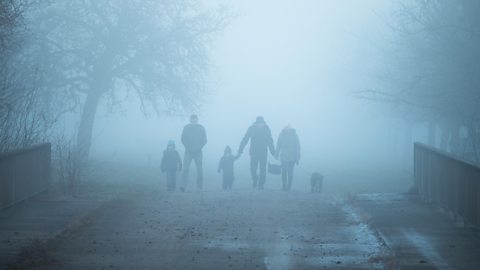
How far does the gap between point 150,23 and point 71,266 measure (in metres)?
20.0

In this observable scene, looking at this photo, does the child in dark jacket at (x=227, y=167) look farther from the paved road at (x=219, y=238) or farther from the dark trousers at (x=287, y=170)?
the paved road at (x=219, y=238)

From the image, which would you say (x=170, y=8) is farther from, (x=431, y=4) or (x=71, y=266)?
(x=71, y=266)

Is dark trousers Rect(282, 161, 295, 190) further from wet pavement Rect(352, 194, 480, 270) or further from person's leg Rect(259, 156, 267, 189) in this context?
wet pavement Rect(352, 194, 480, 270)

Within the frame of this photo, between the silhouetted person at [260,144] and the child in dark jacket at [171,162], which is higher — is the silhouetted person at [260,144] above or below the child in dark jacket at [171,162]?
above

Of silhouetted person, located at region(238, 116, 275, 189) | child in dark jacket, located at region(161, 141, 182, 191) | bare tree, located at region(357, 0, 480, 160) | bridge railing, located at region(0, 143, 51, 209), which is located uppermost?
bare tree, located at region(357, 0, 480, 160)

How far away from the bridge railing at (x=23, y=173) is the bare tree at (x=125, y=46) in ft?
36.3

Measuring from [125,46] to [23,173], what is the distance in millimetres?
14799

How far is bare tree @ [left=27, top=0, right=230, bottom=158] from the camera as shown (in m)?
25.8

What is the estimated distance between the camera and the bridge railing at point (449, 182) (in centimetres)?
1006

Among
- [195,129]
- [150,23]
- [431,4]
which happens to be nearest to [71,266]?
[195,129]

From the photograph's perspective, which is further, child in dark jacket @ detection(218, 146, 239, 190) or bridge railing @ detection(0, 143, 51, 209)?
child in dark jacket @ detection(218, 146, 239, 190)

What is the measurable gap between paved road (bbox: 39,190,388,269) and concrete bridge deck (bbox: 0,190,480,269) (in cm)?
1

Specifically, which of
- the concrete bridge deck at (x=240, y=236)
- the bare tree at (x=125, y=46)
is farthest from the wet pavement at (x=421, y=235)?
the bare tree at (x=125, y=46)

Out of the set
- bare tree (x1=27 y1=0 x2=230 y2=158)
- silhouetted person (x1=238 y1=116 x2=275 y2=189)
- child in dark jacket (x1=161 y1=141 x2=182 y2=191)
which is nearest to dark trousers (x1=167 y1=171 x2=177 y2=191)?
child in dark jacket (x1=161 y1=141 x2=182 y2=191)
